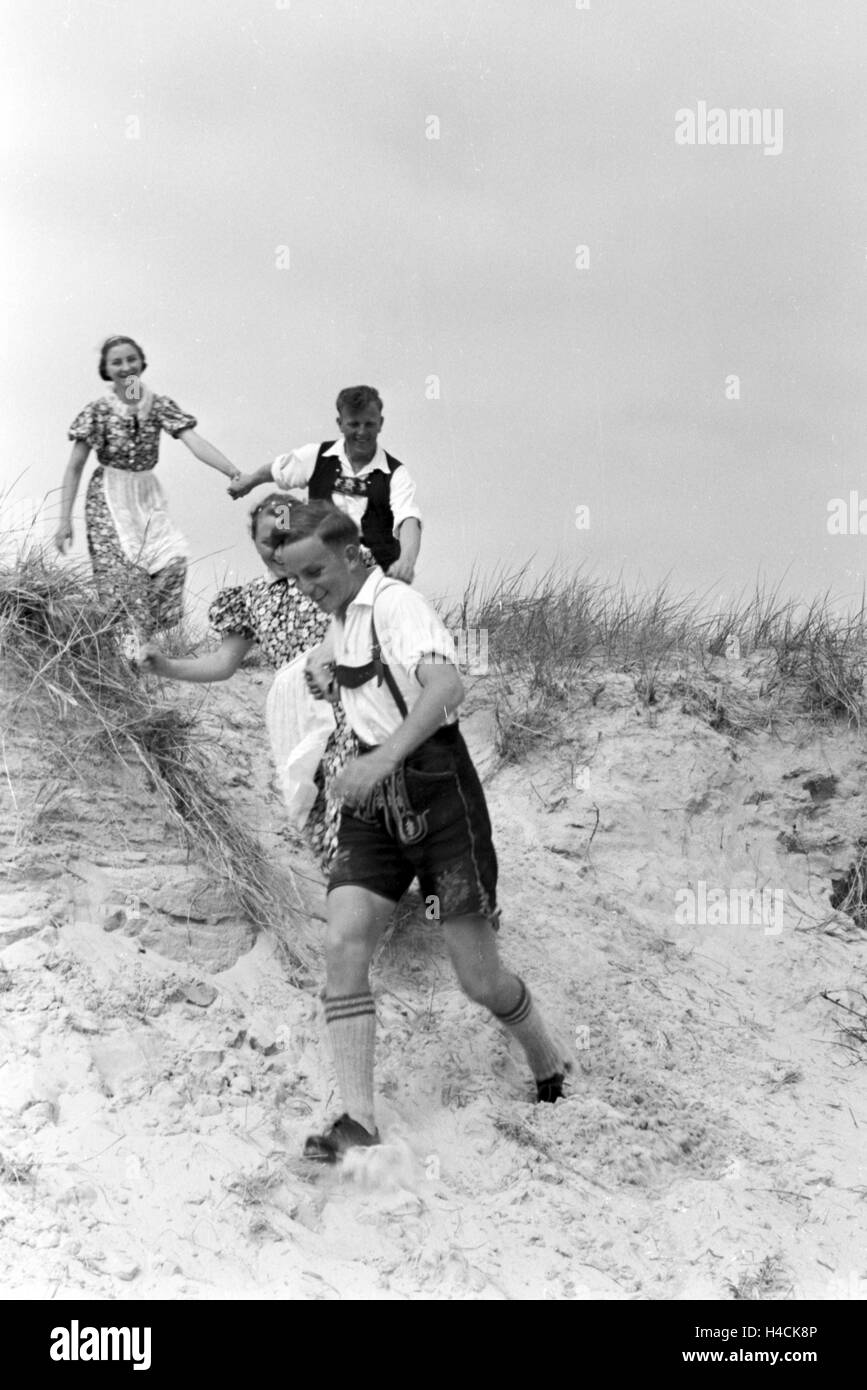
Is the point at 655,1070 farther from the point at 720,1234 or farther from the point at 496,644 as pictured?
the point at 496,644

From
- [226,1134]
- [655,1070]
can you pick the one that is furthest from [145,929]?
[655,1070]

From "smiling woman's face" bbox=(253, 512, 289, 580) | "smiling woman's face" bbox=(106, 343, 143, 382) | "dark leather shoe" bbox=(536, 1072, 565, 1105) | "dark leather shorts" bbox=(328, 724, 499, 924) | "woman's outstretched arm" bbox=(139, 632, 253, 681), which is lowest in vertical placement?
"dark leather shoe" bbox=(536, 1072, 565, 1105)

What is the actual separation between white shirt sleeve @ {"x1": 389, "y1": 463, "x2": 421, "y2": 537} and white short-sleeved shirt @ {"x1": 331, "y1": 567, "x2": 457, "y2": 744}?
211 centimetres

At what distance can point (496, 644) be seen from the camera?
866 centimetres

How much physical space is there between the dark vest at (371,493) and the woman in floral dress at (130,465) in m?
0.50

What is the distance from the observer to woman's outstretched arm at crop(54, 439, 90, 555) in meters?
6.75

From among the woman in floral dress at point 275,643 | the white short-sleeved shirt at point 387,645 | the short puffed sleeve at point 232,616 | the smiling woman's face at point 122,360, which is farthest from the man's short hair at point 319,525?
the smiling woman's face at point 122,360

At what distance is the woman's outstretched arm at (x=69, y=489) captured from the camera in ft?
22.1

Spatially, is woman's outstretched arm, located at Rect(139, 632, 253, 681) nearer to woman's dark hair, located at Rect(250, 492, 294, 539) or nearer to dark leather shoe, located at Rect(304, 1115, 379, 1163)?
woman's dark hair, located at Rect(250, 492, 294, 539)

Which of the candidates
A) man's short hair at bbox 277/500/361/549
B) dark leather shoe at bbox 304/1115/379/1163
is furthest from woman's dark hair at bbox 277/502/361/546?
dark leather shoe at bbox 304/1115/379/1163

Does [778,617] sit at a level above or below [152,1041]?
above

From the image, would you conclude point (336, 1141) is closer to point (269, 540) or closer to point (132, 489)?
point (269, 540)

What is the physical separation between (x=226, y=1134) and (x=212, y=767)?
199 centimetres

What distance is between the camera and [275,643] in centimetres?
564
